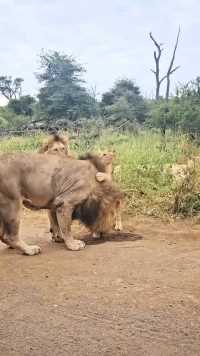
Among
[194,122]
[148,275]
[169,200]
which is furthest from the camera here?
[194,122]

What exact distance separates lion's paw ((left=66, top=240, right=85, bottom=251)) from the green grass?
2.23 metres

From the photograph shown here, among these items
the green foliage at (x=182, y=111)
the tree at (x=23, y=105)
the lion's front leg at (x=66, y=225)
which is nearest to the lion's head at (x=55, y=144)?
the lion's front leg at (x=66, y=225)

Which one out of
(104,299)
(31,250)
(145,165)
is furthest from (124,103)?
(104,299)

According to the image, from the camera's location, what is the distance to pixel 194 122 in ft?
54.3

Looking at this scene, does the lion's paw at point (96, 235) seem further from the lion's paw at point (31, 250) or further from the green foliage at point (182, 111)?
the green foliage at point (182, 111)

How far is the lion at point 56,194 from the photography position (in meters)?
5.38

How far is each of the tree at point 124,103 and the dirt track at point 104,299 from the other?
55.1ft

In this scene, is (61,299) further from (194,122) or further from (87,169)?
(194,122)

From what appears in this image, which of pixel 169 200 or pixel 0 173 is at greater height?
pixel 0 173

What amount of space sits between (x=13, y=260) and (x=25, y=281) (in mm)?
820

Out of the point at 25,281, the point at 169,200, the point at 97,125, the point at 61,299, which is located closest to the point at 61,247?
the point at 25,281

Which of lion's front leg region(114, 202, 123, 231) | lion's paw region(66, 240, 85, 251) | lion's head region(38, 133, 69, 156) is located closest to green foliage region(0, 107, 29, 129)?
lion's head region(38, 133, 69, 156)

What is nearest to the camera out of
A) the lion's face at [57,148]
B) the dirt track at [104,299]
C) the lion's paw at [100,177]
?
the dirt track at [104,299]

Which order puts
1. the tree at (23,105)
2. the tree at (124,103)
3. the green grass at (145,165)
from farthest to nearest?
1. the tree at (23,105)
2. the tree at (124,103)
3. the green grass at (145,165)
